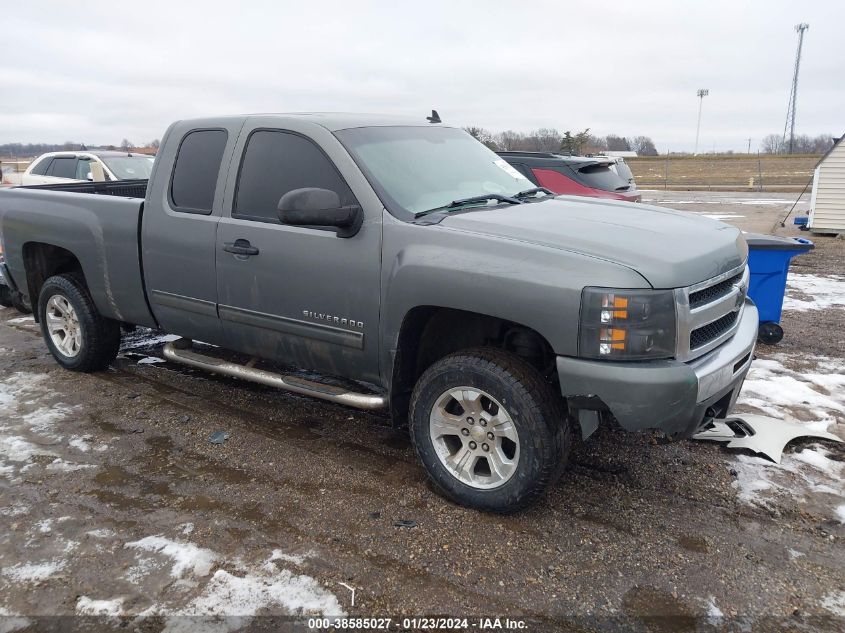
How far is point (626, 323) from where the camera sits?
2902 millimetres

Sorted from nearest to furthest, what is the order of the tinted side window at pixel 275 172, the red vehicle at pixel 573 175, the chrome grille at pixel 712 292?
the chrome grille at pixel 712 292, the tinted side window at pixel 275 172, the red vehicle at pixel 573 175

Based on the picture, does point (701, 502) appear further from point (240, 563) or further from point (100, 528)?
point (100, 528)

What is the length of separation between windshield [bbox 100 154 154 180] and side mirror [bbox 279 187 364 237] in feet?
32.8

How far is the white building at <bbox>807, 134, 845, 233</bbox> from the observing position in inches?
527

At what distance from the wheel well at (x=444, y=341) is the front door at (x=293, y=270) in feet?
0.57

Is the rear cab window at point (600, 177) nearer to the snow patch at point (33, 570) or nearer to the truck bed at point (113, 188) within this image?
the truck bed at point (113, 188)

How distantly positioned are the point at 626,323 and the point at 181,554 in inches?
91.1

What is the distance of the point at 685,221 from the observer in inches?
151

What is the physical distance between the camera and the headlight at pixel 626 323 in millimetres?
2900

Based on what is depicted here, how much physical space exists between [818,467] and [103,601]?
3.86m

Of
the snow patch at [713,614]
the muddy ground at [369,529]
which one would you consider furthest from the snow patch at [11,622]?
the snow patch at [713,614]

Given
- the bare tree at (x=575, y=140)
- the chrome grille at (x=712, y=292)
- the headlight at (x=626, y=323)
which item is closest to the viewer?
the headlight at (x=626, y=323)

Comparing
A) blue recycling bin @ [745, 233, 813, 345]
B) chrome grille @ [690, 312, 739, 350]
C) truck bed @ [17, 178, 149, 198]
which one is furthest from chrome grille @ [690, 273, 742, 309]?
truck bed @ [17, 178, 149, 198]

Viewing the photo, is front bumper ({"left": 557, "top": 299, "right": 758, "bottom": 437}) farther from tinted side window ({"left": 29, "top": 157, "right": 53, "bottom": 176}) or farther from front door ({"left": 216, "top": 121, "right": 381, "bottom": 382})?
tinted side window ({"left": 29, "top": 157, "right": 53, "bottom": 176})
